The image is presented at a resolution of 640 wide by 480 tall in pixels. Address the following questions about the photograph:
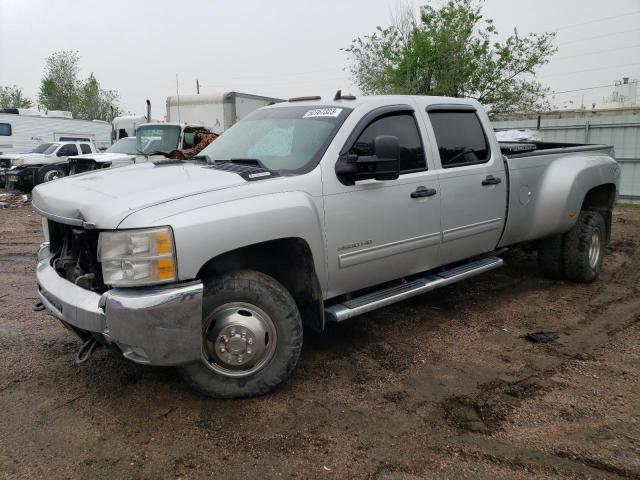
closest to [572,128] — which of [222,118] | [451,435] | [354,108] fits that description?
[222,118]

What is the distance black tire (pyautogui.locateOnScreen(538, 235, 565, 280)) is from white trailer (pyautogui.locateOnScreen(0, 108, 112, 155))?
2256 cm

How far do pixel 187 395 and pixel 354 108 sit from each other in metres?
2.28

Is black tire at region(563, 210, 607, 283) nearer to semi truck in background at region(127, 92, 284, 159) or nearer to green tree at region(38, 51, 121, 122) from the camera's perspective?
semi truck in background at region(127, 92, 284, 159)

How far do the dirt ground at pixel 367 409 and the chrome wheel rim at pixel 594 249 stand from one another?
3.53 ft

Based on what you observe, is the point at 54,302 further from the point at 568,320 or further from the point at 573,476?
the point at 568,320

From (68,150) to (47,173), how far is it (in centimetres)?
300

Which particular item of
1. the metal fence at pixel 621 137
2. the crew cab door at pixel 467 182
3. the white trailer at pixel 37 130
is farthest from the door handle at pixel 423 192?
the white trailer at pixel 37 130

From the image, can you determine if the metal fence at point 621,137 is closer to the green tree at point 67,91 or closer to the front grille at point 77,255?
the front grille at point 77,255

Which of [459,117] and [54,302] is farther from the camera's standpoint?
[459,117]

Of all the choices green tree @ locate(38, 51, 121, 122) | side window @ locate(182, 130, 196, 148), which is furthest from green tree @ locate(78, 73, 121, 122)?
side window @ locate(182, 130, 196, 148)

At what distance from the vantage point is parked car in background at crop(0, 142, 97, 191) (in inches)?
657

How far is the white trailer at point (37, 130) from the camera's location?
23.0 meters

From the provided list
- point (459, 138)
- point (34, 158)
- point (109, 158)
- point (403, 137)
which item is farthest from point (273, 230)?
point (34, 158)

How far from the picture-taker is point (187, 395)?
3.38m
